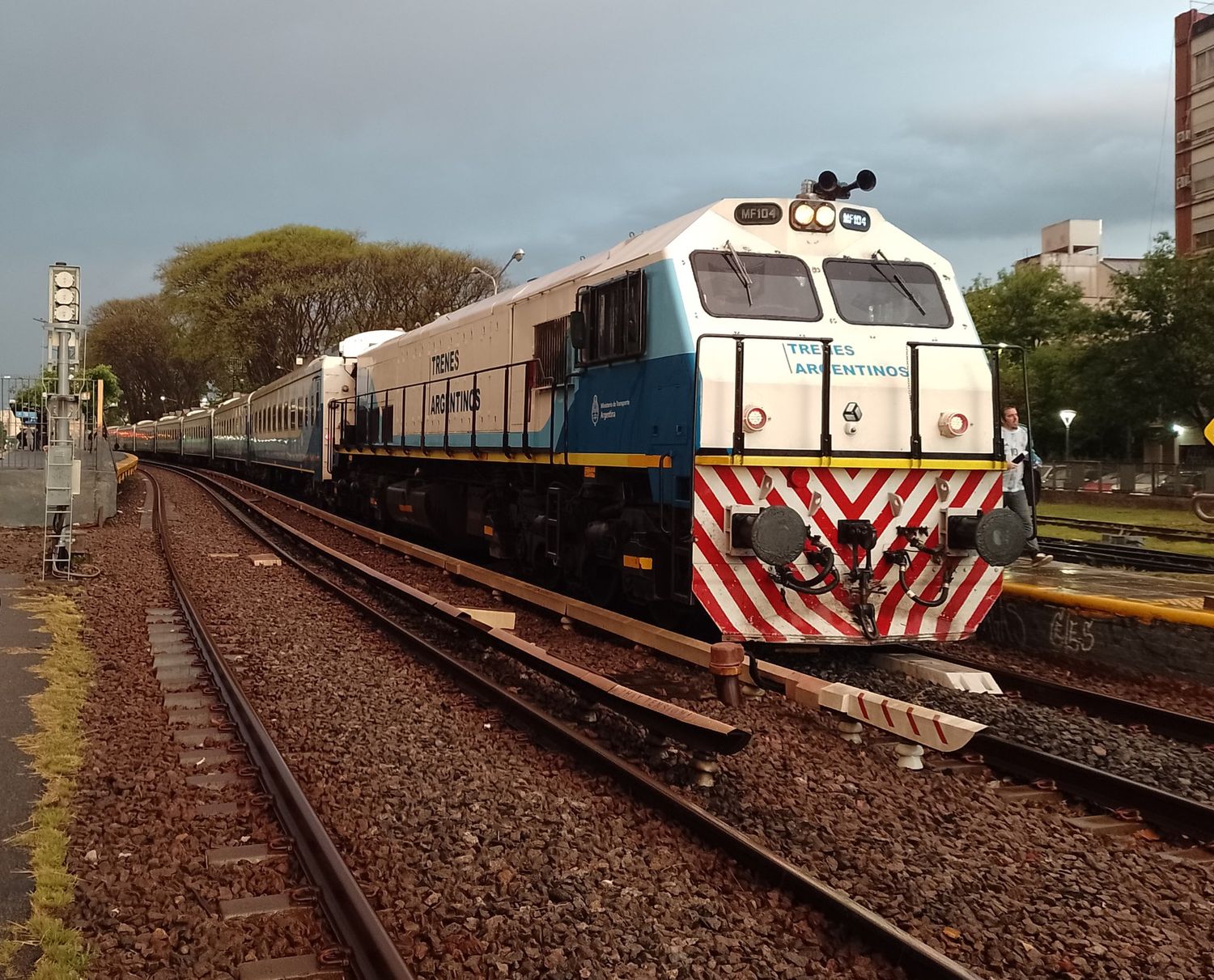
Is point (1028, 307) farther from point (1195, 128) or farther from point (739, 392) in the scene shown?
point (739, 392)

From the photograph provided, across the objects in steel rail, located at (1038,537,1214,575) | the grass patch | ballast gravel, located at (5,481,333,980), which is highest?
steel rail, located at (1038,537,1214,575)

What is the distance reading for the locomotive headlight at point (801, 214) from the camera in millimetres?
8172

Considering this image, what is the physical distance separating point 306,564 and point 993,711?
35.0 ft

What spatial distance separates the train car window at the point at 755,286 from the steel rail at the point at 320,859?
4.28 metres

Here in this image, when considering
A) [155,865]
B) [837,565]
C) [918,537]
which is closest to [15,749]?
[155,865]

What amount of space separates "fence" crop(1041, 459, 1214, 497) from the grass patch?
85.1 ft

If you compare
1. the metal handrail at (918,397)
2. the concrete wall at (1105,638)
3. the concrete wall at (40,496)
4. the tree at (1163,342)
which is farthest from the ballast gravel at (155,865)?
the tree at (1163,342)

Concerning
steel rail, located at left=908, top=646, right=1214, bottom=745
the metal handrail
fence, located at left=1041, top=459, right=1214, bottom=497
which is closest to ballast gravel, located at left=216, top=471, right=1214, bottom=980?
steel rail, located at left=908, top=646, right=1214, bottom=745

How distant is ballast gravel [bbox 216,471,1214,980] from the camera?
3584 mm

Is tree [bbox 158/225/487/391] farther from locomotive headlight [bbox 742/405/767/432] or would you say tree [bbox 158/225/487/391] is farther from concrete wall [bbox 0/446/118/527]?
locomotive headlight [bbox 742/405/767/432]

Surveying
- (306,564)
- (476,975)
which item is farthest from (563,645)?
(306,564)

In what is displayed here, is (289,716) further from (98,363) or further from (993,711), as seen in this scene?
(98,363)

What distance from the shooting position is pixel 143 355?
73.4m

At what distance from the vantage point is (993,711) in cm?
652
